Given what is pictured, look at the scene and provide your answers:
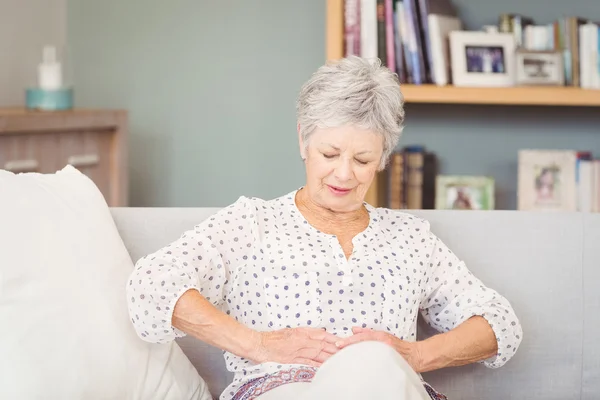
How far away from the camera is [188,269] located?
151cm

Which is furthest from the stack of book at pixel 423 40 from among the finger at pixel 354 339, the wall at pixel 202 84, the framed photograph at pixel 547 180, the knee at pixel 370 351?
the knee at pixel 370 351

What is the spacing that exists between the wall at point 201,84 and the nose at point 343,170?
5.55 feet

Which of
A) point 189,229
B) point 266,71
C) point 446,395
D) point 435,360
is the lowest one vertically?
point 446,395

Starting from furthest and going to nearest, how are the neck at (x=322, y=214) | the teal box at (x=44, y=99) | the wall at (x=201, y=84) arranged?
the wall at (x=201, y=84) → the teal box at (x=44, y=99) → the neck at (x=322, y=214)

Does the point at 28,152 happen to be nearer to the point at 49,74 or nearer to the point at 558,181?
the point at 49,74

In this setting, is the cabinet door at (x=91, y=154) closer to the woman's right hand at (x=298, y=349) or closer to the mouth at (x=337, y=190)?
the mouth at (x=337, y=190)

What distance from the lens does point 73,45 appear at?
3424mm

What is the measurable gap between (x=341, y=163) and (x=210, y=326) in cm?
40

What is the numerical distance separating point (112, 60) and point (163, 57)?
212mm

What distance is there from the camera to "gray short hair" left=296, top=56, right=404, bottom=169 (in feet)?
5.34

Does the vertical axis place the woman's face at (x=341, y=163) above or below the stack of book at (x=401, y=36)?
below

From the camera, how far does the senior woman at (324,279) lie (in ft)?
4.92

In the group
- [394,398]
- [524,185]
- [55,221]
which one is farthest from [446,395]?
[524,185]

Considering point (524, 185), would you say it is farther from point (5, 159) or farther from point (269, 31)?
point (5, 159)
